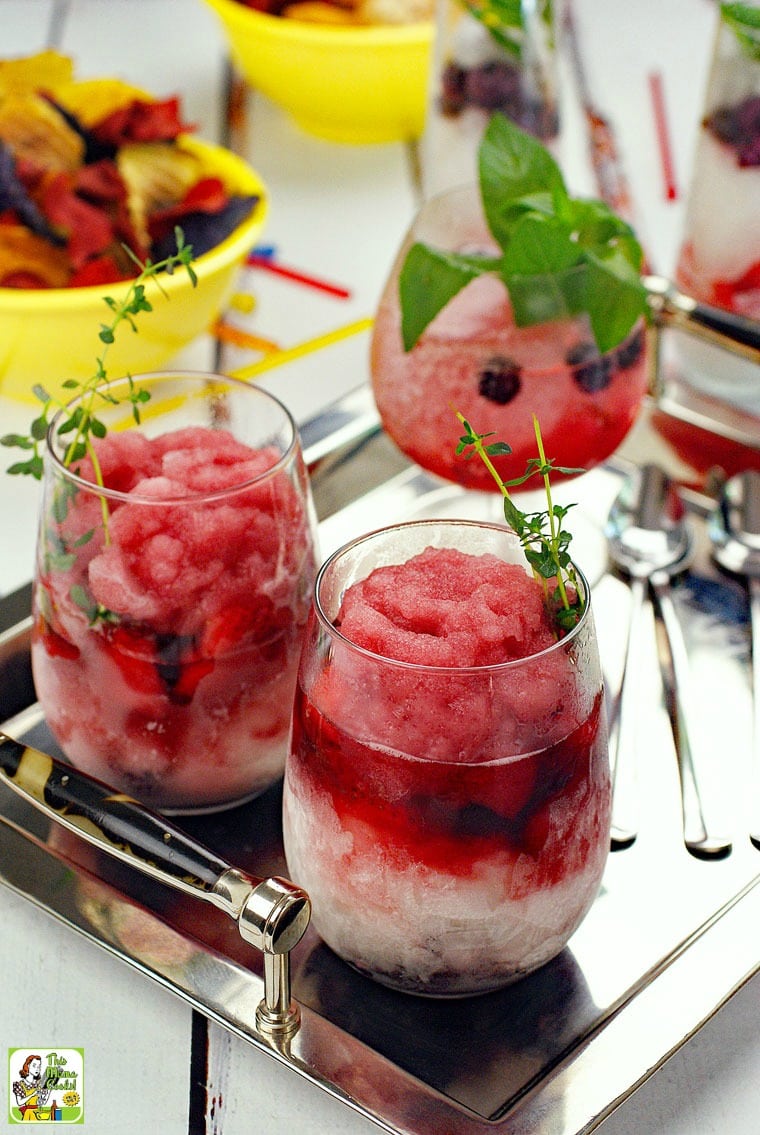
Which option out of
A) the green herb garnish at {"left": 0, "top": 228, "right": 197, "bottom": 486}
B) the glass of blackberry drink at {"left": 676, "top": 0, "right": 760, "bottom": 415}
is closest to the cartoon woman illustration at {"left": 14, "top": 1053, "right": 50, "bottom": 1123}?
the green herb garnish at {"left": 0, "top": 228, "right": 197, "bottom": 486}

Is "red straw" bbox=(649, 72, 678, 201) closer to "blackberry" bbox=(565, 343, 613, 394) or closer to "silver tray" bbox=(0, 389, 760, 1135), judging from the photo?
"blackberry" bbox=(565, 343, 613, 394)

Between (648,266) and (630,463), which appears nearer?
(630,463)

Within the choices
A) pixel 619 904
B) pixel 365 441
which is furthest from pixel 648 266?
pixel 619 904

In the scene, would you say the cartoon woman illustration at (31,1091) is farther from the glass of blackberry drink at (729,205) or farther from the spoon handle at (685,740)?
the glass of blackberry drink at (729,205)

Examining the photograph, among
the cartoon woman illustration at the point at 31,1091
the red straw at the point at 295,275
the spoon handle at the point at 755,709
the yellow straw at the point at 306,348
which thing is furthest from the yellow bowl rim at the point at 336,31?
the cartoon woman illustration at the point at 31,1091

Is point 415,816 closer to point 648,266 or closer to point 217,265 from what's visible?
point 217,265

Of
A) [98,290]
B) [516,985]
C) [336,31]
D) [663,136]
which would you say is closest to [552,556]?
[516,985]
